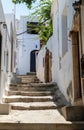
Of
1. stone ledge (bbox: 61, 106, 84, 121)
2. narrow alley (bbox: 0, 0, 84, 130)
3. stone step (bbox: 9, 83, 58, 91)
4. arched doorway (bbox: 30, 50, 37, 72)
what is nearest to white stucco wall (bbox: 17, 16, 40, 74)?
arched doorway (bbox: 30, 50, 37, 72)

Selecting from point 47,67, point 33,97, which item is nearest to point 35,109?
point 33,97

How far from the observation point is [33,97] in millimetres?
9266

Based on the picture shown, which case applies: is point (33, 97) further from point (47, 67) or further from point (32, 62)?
point (32, 62)

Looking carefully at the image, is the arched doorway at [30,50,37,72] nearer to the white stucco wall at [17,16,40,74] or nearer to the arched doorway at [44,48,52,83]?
the white stucco wall at [17,16,40,74]

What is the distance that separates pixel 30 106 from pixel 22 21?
53.3 ft

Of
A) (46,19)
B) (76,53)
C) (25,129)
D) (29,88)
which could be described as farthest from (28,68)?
(25,129)

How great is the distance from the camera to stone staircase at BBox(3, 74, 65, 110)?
27.0 ft

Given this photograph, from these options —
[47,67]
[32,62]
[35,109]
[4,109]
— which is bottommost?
[32,62]

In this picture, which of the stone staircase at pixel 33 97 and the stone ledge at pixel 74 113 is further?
the stone staircase at pixel 33 97

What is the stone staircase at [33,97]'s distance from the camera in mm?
8234

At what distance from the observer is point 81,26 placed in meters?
6.13

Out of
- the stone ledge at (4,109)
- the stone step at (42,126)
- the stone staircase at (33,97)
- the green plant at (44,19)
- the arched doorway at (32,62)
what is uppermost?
the green plant at (44,19)

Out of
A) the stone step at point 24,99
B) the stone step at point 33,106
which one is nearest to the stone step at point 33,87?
the stone step at point 24,99

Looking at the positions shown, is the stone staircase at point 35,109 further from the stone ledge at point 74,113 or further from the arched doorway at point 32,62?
the arched doorway at point 32,62
